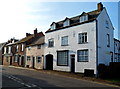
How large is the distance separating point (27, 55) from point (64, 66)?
1523 centimetres

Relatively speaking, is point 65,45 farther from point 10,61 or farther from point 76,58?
point 10,61

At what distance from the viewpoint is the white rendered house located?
25.2m

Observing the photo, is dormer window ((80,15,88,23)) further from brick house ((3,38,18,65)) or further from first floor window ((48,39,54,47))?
brick house ((3,38,18,65))

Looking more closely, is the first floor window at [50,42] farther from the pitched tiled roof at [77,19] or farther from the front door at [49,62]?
the pitched tiled roof at [77,19]

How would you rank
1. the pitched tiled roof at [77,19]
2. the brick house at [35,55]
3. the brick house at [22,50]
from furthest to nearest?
the brick house at [22,50]
the brick house at [35,55]
the pitched tiled roof at [77,19]

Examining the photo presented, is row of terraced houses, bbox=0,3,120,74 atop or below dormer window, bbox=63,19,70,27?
below

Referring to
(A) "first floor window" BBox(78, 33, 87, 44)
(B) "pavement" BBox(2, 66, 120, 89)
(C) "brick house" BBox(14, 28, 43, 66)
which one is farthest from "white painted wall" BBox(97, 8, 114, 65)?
(C) "brick house" BBox(14, 28, 43, 66)

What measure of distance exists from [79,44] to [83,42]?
0.80 metres

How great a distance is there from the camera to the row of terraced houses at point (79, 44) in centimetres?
2534

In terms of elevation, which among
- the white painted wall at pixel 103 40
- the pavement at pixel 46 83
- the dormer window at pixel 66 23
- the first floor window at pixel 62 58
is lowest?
the pavement at pixel 46 83

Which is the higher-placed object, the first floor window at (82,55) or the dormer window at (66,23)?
the dormer window at (66,23)

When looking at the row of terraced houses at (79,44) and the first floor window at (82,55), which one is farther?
the first floor window at (82,55)

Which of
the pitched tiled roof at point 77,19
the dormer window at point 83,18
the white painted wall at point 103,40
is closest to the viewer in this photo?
the white painted wall at point 103,40

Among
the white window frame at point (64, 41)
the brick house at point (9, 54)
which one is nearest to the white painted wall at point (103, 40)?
the white window frame at point (64, 41)
